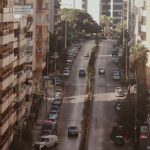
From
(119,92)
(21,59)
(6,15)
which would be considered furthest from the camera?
(119,92)

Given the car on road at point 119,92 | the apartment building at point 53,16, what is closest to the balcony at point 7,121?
the car on road at point 119,92

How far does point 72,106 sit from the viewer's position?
85438 mm

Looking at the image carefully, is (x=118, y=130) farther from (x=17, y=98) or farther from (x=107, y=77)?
(x=107, y=77)

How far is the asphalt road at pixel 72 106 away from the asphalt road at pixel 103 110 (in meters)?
1.79

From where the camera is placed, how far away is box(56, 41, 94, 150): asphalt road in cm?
6738

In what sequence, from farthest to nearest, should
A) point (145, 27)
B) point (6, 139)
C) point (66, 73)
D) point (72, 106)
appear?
point (66, 73) → point (145, 27) → point (72, 106) → point (6, 139)

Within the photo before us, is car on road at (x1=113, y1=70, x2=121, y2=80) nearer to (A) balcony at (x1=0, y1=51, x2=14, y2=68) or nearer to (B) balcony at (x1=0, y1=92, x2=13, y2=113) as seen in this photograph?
(A) balcony at (x1=0, y1=51, x2=14, y2=68)

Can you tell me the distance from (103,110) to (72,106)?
4.48 metres

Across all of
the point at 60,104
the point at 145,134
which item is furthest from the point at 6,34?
the point at 60,104

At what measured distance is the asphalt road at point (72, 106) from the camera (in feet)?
221

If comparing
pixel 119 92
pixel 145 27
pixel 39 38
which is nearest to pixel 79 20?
pixel 145 27

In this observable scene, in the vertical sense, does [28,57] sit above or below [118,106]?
above

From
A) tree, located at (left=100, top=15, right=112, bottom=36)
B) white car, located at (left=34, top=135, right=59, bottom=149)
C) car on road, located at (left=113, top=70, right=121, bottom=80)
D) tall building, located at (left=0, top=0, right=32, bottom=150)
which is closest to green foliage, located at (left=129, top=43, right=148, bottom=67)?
car on road, located at (left=113, top=70, right=121, bottom=80)

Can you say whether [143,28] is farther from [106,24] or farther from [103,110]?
[106,24]
